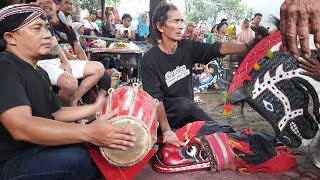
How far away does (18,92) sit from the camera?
5.78 feet

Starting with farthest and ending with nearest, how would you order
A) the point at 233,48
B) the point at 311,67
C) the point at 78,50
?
the point at 78,50
the point at 233,48
the point at 311,67

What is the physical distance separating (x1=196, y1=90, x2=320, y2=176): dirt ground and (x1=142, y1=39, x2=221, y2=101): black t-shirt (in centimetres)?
117

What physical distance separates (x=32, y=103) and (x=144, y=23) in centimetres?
836

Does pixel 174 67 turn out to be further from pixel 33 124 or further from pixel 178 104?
pixel 33 124

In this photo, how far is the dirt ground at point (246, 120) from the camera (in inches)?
123

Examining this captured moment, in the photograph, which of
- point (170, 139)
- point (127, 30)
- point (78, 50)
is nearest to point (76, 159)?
point (170, 139)

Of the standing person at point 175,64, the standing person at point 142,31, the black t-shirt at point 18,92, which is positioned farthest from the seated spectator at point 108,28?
the black t-shirt at point 18,92

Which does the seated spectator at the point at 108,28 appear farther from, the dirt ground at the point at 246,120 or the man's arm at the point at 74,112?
the man's arm at the point at 74,112

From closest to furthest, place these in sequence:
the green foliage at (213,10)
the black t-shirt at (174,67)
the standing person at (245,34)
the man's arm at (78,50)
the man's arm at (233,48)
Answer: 1. the man's arm at (233,48)
2. the black t-shirt at (174,67)
3. the man's arm at (78,50)
4. the standing person at (245,34)
5. the green foliage at (213,10)

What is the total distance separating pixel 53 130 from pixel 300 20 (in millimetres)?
1307

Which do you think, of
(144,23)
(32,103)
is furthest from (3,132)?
(144,23)

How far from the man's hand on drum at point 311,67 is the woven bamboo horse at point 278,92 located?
19 cm

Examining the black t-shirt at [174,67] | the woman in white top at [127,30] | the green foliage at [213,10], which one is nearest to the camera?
the black t-shirt at [174,67]

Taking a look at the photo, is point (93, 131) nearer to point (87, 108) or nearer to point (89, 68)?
point (87, 108)
